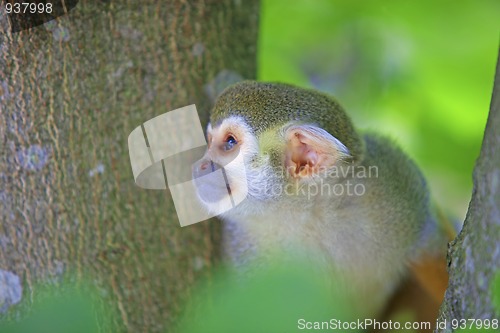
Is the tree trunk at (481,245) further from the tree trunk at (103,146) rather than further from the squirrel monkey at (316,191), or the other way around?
the tree trunk at (103,146)

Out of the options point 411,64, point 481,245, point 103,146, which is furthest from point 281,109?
point 411,64

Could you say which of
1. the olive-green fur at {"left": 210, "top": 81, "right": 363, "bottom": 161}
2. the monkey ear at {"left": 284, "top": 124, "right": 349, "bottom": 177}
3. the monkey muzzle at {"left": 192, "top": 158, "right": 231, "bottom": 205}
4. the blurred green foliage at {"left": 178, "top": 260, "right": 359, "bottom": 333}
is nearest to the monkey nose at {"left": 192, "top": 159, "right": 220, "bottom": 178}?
the monkey muzzle at {"left": 192, "top": 158, "right": 231, "bottom": 205}

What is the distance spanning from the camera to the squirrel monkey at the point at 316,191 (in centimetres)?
269

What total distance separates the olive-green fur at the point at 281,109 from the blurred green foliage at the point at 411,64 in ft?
3.33

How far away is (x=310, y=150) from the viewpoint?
2.70 m

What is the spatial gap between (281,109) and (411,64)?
1654 mm

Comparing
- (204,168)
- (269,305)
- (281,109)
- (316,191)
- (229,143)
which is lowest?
(316,191)

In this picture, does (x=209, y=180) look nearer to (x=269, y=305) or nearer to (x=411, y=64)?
(x=269, y=305)

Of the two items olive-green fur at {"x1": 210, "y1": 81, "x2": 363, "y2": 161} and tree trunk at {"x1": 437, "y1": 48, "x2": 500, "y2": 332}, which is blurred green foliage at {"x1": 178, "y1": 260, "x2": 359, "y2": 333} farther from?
olive-green fur at {"x1": 210, "y1": 81, "x2": 363, "y2": 161}

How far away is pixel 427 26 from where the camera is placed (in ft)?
11.9

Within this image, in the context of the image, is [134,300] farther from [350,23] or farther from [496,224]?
[350,23]

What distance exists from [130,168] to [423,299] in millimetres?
1870

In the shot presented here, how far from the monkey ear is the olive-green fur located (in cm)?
9

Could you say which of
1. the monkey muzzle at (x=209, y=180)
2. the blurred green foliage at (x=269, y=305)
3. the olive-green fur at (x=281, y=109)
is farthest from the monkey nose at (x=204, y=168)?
the blurred green foliage at (x=269, y=305)
